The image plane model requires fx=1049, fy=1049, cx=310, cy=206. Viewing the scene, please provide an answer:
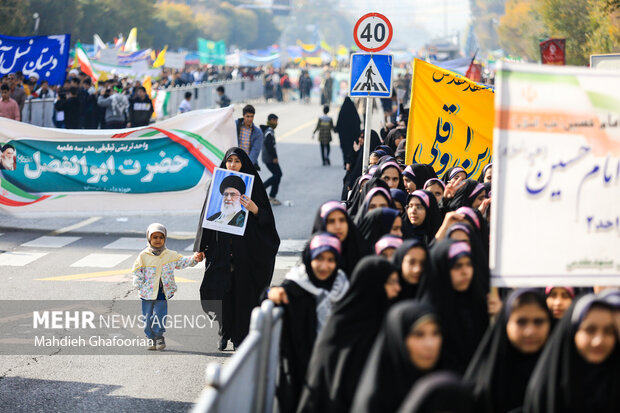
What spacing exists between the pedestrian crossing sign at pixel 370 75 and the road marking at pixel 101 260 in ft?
10.9

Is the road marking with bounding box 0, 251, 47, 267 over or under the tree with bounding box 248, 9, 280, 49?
under

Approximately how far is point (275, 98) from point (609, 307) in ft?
151

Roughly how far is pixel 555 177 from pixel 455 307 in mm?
810

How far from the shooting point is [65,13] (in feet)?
190

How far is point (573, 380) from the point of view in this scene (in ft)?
13.3

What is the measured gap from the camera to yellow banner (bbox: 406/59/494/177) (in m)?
11.7

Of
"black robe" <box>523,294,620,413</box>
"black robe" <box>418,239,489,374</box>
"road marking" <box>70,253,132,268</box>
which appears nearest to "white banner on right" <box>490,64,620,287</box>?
"black robe" <box>418,239,489,374</box>

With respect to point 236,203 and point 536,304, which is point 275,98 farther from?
point 536,304

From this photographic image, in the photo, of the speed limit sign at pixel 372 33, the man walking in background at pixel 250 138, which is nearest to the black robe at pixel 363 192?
the speed limit sign at pixel 372 33

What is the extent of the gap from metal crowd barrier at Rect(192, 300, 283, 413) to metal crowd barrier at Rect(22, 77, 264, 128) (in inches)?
670

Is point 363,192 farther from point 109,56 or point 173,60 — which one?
point 173,60

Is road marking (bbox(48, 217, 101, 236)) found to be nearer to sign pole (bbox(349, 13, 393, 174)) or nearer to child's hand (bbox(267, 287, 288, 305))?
sign pole (bbox(349, 13, 393, 174))

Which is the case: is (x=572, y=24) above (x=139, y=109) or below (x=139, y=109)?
above

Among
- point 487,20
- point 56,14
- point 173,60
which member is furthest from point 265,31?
point 173,60
